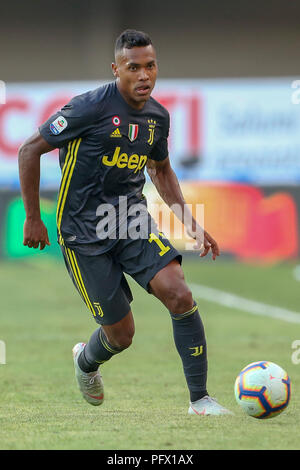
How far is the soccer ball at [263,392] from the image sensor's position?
18.5 feet

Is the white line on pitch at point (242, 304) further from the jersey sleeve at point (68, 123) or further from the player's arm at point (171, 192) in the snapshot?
the jersey sleeve at point (68, 123)

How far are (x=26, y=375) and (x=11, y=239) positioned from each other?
10288 millimetres

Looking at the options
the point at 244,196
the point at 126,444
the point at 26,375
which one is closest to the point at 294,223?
the point at 244,196

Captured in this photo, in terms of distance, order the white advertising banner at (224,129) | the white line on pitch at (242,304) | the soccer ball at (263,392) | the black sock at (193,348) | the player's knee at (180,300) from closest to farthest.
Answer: the soccer ball at (263,392) < the player's knee at (180,300) < the black sock at (193,348) < the white line on pitch at (242,304) < the white advertising banner at (224,129)

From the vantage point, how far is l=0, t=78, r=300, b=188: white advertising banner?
17531mm

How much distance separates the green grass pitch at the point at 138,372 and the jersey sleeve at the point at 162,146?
1.64 metres

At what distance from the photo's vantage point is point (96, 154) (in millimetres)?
5945

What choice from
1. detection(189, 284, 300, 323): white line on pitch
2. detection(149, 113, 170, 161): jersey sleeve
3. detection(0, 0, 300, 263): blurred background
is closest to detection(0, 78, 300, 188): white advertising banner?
detection(0, 0, 300, 263): blurred background

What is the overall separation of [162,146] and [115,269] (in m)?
0.90

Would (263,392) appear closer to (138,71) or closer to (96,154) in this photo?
(96,154)

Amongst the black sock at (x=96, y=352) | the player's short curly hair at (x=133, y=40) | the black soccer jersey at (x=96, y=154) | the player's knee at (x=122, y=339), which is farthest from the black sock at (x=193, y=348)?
the player's short curly hair at (x=133, y=40)

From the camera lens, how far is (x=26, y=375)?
7793 millimetres
